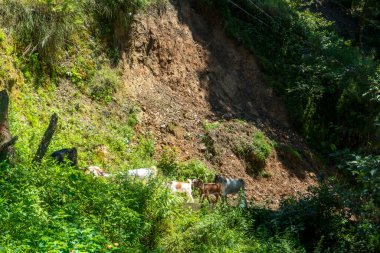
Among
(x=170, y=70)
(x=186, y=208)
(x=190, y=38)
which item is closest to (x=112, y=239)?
(x=186, y=208)

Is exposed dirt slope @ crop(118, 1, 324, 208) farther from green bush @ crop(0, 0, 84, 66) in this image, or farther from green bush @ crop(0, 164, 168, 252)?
green bush @ crop(0, 164, 168, 252)

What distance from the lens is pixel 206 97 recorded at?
18.9 meters

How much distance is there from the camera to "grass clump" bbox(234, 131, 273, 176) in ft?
56.8

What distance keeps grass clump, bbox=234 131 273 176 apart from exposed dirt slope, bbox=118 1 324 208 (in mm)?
217

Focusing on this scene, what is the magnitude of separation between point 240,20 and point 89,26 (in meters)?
7.93

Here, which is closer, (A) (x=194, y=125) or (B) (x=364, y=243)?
(B) (x=364, y=243)

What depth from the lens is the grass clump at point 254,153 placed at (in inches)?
682

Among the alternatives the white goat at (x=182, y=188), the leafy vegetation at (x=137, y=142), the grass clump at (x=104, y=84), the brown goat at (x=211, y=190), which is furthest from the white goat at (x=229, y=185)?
the grass clump at (x=104, y=84)

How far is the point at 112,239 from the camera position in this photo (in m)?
7.84

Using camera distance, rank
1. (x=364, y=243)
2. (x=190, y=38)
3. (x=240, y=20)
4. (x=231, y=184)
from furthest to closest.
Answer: (x=240, y=20) < (x=190, y=38) < (x=231, y=184) < (x=364, y=243)

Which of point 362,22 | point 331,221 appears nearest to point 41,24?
point 331,221

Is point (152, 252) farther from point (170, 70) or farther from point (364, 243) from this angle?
point (170, 70)

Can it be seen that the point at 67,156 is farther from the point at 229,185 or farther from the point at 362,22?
the point at 362,22

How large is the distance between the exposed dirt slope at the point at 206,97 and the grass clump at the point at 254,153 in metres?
0.22
